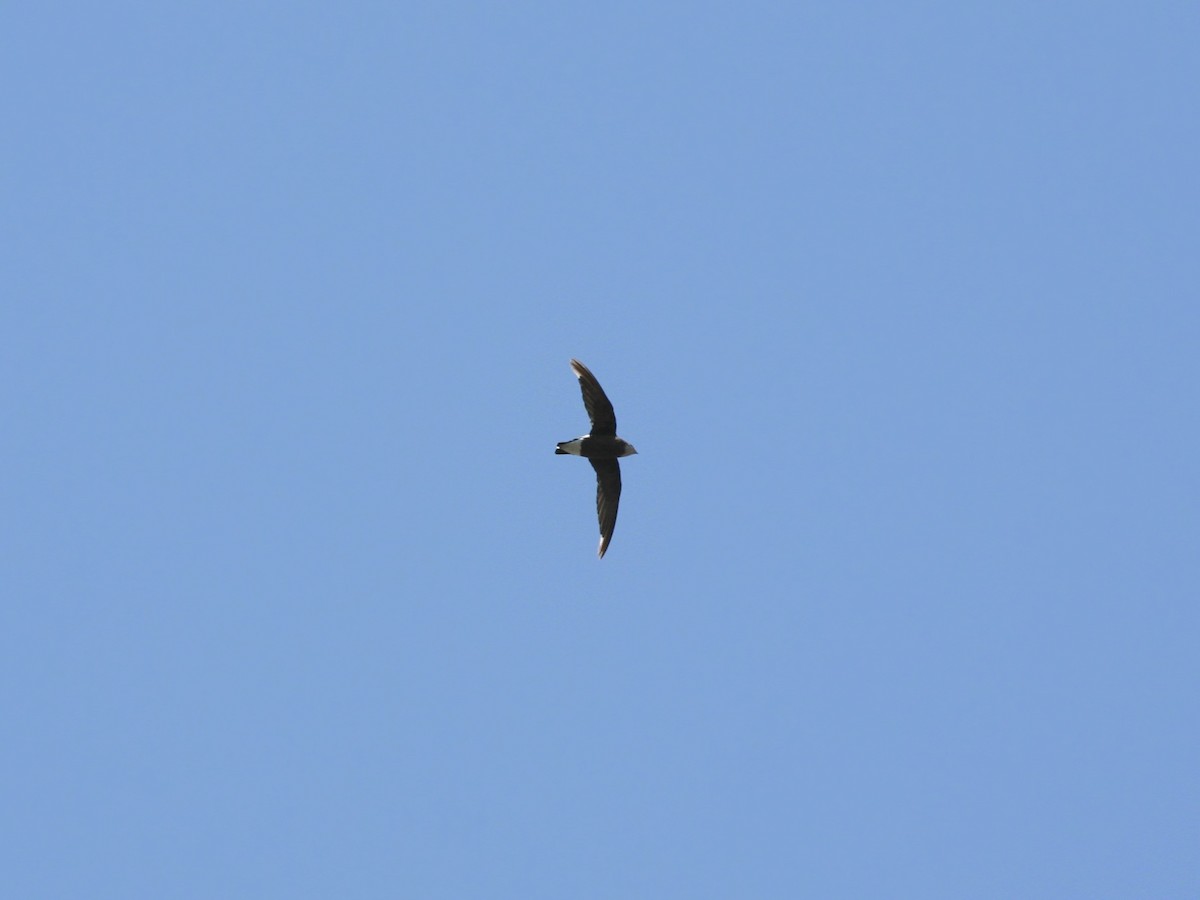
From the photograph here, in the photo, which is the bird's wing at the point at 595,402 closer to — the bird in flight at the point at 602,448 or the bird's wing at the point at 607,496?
the bird in flight at the point at 602,448

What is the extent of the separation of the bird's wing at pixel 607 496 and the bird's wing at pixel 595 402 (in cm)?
97

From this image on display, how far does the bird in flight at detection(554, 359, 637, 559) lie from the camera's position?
34719 millimetres

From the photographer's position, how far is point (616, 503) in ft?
119

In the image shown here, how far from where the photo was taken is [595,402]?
34.8 metres

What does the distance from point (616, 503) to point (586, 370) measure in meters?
3.09

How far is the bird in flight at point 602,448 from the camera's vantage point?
3472 centimetres

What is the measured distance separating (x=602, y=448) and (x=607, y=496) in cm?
132

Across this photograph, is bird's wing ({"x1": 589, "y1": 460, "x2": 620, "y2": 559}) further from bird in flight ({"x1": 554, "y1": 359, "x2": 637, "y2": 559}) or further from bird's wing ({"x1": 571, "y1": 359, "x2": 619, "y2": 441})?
bird's wing ({"x1": 571, "y1": 359, "x2": 619, "y2": 441})

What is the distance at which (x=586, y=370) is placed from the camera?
3469cm

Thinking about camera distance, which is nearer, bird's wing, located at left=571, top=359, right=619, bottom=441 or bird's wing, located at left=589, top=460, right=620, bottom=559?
bird's wing, located at left=571, top=359, right=619, bottom=441

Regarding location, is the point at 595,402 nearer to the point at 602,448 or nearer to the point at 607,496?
the point at 602,448

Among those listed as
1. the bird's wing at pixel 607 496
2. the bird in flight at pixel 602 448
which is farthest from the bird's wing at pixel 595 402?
the bird's wing at pixel 607 496

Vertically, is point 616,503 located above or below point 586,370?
below

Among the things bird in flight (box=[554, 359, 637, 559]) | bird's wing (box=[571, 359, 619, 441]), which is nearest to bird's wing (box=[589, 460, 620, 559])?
bird in flight (box=[554, 359, 637, 559])
